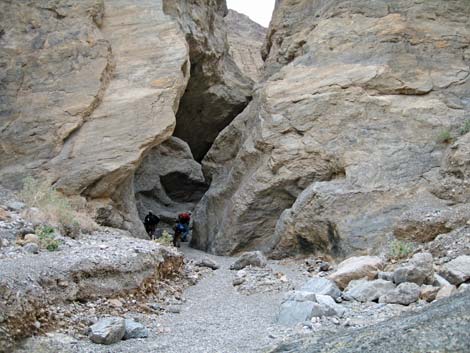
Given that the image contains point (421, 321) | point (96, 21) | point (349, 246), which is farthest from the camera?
point (96, 21)

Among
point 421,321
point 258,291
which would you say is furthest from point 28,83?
point 421,321

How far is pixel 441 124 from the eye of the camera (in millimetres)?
12047

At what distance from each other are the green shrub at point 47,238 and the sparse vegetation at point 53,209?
0.31m

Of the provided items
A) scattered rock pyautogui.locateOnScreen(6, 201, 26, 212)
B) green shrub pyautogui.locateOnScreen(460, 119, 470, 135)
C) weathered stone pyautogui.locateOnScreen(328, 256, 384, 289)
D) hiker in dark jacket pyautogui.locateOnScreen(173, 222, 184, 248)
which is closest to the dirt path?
weathered stone pyautogui.locateOnScreen(328, 256, 384, 289)

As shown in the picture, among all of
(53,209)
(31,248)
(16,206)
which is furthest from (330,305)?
(16,206)

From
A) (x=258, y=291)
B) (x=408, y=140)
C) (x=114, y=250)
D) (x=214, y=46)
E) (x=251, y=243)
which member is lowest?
(x=251, y=243)

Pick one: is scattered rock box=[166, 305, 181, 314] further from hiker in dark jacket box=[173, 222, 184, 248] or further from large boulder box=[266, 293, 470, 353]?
hiker in dark jacket box=[173, 222, 184, 248]

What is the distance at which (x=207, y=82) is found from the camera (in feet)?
69.7

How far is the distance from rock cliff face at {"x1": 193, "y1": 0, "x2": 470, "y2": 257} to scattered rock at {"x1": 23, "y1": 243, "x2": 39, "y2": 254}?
5.66 metres

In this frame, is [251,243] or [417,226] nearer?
[417,226]

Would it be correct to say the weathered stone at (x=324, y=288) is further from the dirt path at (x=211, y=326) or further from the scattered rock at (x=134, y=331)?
the scattered rock at (x=134, y=331)

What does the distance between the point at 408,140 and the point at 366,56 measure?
2933 mm

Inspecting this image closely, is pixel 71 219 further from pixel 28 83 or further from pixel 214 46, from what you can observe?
pixel 214 46

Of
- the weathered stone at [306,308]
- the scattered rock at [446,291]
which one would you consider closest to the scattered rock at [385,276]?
the scattered rock at [446,291]
